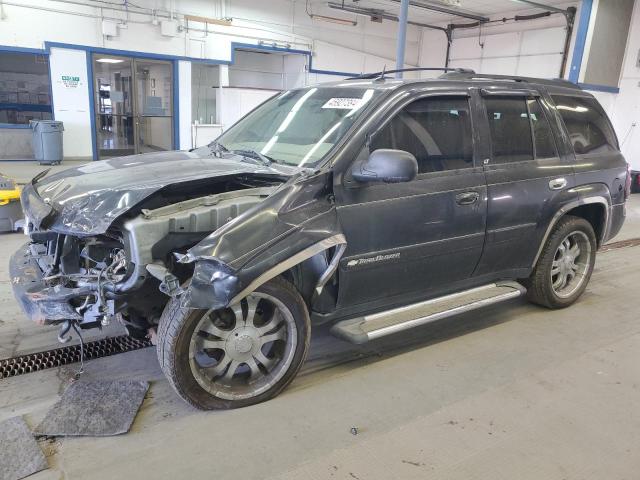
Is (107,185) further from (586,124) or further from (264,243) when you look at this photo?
(586,124)

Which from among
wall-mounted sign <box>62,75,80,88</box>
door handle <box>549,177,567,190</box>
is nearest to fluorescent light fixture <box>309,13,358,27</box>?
wall-mounted sign <box>62,75,80,88</box>

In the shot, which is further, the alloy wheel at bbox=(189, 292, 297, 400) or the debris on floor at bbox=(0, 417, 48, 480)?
the alloy wheel at bbox=(189, 292, 297, 400)

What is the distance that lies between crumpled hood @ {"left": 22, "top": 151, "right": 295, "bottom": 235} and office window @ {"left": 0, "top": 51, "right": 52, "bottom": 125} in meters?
11.2

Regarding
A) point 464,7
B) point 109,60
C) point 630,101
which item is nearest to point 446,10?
point 464,7

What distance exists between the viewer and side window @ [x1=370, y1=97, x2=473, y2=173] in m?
3.05

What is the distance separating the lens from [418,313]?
3213 millimetres

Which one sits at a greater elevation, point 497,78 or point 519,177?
point 497,78

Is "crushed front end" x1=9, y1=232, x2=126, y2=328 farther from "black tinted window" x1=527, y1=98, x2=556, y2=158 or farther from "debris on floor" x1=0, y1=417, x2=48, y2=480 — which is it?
"black tinted window" x1=527, y1=98, x2=556, y2=158

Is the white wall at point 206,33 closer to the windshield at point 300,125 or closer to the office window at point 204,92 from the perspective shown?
the office window at point 204,92

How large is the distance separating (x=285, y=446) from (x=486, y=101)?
2598 mm

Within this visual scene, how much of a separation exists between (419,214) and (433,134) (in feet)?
1.79

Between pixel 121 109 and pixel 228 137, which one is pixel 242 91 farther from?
pixel 228 137

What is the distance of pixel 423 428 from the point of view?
8.64ft

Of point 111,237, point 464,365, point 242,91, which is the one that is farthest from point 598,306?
point 242,91
